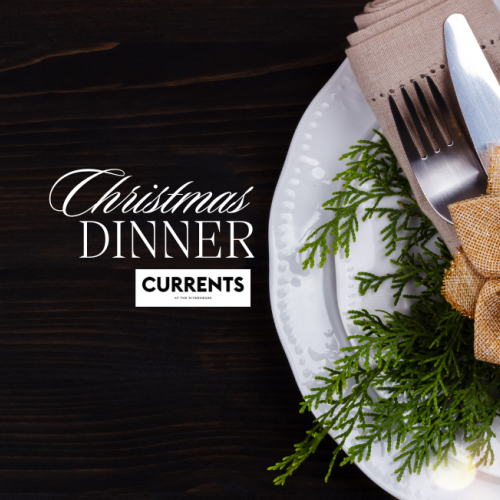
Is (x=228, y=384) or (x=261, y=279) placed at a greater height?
(x=261, y=279)

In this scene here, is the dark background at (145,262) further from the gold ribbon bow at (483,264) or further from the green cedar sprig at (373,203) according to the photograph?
the gold ribbon bow at (483,264)

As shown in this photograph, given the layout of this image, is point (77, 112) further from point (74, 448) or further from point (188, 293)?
point (74, 448)

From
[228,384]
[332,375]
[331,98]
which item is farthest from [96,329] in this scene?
[331,98]

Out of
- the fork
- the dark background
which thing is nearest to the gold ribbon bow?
the fork

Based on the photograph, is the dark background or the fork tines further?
the dark background

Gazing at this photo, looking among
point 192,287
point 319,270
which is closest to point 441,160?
point 319,270

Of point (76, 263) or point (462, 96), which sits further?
point (76, 263)

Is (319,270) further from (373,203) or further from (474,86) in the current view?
(474,86)

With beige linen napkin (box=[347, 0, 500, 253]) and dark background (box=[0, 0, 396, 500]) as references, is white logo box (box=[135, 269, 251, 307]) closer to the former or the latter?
dark background (box=[0, 0, 396, 500])
